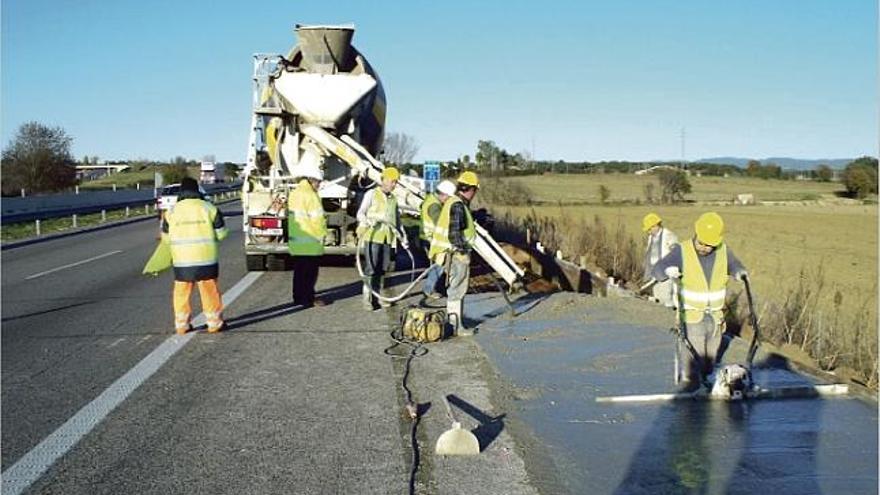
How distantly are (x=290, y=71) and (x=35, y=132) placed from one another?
44151 millimetres

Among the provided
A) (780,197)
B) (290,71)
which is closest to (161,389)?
(290,71)

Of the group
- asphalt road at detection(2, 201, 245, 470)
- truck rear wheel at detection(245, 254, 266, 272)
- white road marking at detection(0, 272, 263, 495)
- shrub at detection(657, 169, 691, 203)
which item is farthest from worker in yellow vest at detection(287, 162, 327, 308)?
shrub at detection(657, 169, 691, 203)

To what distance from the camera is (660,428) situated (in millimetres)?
6121

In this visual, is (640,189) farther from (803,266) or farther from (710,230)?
(710,230)

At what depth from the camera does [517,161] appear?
291ft

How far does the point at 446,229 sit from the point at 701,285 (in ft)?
11.7

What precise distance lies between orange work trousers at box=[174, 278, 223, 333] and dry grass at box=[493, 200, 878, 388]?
244 inches

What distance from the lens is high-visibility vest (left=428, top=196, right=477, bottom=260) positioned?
9797mm

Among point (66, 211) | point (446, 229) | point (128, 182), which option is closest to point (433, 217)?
point (446, 229)

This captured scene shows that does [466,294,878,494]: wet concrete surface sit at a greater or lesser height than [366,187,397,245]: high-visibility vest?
lesser

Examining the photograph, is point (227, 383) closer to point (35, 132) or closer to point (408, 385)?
point (408, 385)

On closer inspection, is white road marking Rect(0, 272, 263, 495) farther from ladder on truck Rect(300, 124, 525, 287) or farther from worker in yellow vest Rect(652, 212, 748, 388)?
ladder on truck Rect(300, 124, 525, 287)

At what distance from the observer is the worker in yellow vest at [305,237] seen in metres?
11.3

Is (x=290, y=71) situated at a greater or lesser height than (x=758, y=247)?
greater
